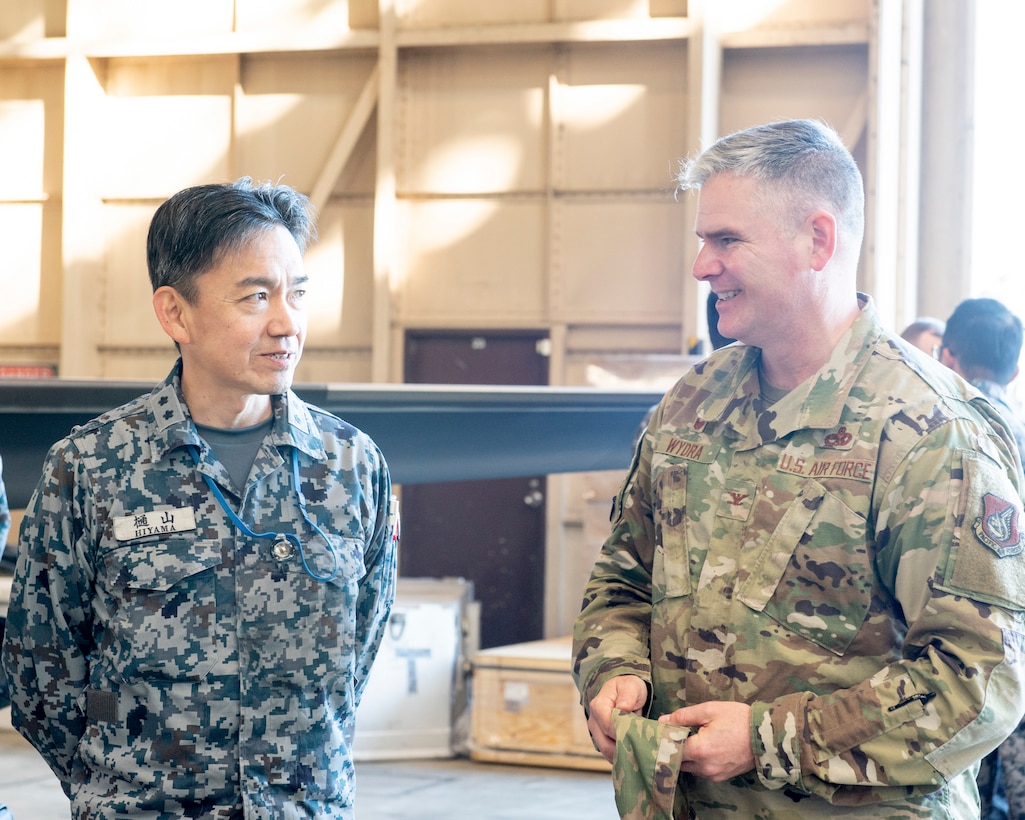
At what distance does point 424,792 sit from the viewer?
15.9ft

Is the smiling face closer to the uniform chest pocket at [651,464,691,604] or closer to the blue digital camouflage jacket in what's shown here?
the blue digital camouflage jacket

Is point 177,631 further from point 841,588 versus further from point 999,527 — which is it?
point 999,527

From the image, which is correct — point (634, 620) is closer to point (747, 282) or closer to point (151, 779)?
point (747, 282)

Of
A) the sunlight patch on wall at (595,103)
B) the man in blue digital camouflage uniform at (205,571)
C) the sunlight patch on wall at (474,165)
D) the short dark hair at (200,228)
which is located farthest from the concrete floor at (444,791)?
the sunlight patch on wall at (595,103)

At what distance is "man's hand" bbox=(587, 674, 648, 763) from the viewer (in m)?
1.45

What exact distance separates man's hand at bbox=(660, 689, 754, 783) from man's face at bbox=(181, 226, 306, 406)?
29.9 inches

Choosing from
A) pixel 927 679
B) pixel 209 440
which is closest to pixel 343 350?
pixel 209 440

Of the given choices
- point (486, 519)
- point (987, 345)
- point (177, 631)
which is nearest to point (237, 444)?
point (177, 631)

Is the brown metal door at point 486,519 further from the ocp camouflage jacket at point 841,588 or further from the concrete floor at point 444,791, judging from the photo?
the ocp camouflage jacket at point 841,588

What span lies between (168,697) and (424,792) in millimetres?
3516

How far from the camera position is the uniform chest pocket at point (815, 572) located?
1394mm

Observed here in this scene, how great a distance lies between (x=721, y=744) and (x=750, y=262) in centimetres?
60

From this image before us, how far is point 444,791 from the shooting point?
15.9 feet

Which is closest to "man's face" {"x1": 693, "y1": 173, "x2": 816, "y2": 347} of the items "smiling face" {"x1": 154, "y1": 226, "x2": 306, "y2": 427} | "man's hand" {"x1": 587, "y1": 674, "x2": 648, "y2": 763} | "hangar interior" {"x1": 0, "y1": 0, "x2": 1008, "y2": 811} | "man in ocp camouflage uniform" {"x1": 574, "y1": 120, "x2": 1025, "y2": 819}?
"man in ocp camouflage uniform" {"x1": 574, "y1": 120, "x2": 1025, "y2": 819}
